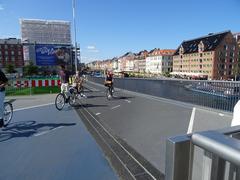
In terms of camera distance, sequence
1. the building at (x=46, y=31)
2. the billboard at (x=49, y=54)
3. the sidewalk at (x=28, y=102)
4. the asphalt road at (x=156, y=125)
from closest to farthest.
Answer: the asphalt road at (x=156, y=125) → the sidewalk at (x=28, y=102) → the billboard at (x=49, y=54) → the building at (x=46, y=31)

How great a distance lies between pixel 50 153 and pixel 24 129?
2.05 m

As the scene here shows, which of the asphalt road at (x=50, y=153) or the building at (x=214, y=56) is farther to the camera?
the building at (x=214, y=56)

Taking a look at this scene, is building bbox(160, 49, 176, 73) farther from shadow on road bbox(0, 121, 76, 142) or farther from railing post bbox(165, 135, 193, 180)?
railing post bbox(165, 135, 193, 180)

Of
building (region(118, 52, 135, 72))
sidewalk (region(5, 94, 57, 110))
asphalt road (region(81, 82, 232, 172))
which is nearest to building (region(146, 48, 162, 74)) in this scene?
building (region(118, 52, 135, 72))

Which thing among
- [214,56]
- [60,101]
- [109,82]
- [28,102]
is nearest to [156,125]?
[60,101]

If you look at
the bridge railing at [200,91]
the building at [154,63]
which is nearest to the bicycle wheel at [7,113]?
the bridge railing at [200,91]

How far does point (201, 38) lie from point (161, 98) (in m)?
102

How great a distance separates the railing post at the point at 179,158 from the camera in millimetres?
1085

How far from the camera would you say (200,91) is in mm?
8141

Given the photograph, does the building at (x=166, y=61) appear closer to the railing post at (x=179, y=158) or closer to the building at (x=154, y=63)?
the building at (x=154, y=63)

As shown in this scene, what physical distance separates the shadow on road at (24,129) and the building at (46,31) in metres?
52.1

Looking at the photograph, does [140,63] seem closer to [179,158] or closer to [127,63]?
[127,63]

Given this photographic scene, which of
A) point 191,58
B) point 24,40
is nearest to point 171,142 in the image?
point 24,40

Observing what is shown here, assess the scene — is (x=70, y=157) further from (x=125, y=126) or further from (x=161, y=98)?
(x=161, y=98)
